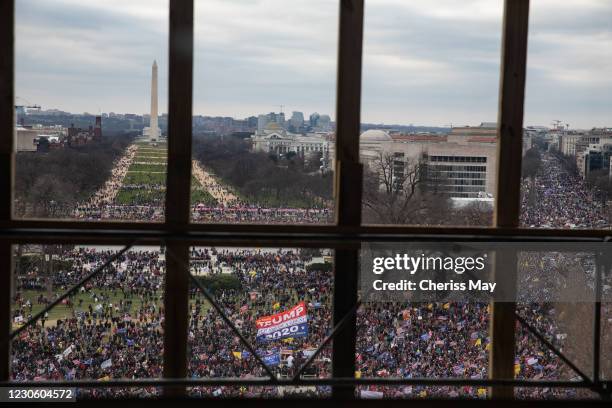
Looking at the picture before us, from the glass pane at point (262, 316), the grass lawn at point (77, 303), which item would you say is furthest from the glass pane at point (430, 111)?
the grass lawn at point (77, 303)

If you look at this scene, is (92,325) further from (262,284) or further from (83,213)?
(262,284)

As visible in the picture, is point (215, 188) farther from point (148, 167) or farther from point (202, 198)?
point (148, 167)

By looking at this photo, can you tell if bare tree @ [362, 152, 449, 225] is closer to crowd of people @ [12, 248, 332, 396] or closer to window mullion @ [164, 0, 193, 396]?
crowd of people @ [12, 248, 332, 396]

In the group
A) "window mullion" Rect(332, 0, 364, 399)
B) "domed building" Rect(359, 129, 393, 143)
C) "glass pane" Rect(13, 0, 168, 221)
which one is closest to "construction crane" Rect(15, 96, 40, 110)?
"glass pane" Rect(13, 0, 168, 221)

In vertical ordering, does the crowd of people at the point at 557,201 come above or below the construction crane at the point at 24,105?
below

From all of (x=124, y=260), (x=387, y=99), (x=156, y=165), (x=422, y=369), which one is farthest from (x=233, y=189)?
(x=422, y=369)

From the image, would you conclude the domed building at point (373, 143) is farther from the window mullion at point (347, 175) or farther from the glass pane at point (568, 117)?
the glass pane at point (568, 117)
